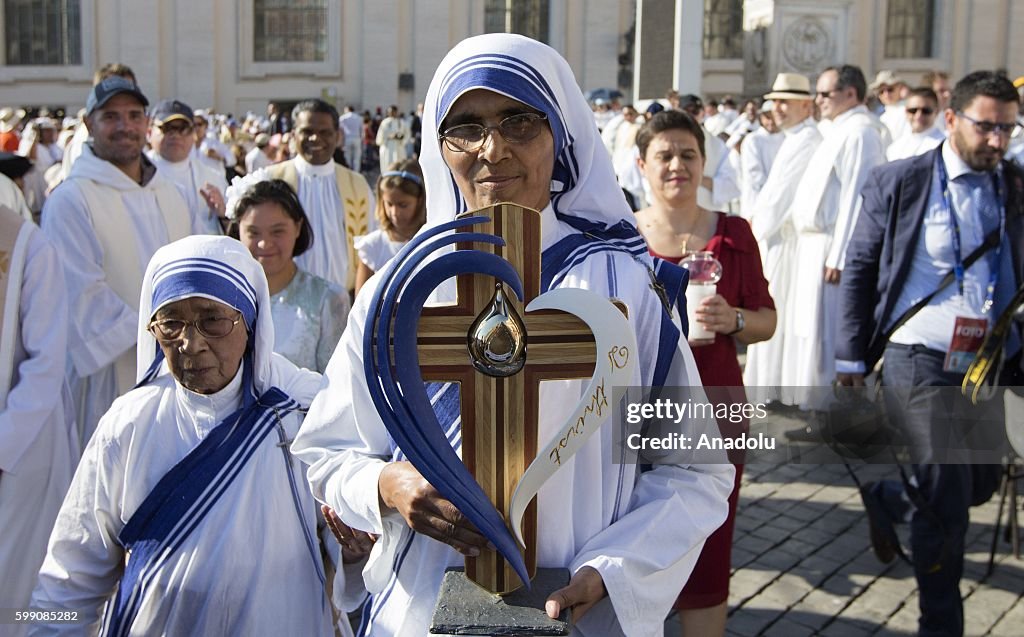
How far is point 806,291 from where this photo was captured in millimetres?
7277

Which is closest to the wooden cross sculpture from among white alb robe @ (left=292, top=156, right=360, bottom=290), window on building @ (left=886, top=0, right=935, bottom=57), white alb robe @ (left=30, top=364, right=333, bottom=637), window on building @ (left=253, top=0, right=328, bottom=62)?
white alb robe @ (left=30, top=364, right=333, bottom=637)

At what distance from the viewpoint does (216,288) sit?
272cm

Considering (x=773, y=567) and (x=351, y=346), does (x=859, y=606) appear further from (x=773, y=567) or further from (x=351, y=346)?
(x=351, y=346)

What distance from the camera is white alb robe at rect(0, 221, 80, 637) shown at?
3545mm

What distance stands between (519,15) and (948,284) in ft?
98.2

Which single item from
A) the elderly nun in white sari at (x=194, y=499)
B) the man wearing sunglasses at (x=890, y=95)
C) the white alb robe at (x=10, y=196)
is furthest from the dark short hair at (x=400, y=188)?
the man wearing sunglasses at (x=890, y=95)

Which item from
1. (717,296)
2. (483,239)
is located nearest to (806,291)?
(717,296)

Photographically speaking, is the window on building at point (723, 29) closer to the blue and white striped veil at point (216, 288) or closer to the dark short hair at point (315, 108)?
the dark short hair at point (315, 108)

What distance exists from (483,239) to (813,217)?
5877mm

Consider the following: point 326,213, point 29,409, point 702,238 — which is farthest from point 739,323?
point 326,213

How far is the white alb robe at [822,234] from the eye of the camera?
694cm

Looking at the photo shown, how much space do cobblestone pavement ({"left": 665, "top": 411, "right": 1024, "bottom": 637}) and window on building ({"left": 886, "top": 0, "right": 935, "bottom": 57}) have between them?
30.1 metres

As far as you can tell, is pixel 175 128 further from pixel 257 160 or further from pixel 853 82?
pixel 257 160

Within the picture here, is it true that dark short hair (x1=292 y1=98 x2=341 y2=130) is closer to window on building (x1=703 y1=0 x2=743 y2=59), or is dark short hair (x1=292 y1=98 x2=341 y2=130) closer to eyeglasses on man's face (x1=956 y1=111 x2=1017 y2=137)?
eyeglasses on man's face (x1=956 y1=111 x2=1017 y2=137)
